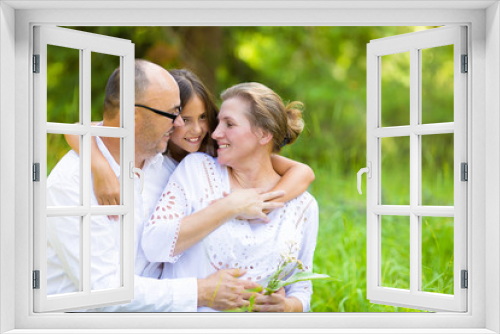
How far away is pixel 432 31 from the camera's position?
3008mm

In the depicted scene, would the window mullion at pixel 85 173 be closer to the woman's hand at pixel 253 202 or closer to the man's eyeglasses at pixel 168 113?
the man's eyeglasses at pixel 168 113

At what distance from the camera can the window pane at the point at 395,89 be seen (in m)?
7.91

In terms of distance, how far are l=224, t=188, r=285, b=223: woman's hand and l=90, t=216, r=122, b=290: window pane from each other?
2.67ft

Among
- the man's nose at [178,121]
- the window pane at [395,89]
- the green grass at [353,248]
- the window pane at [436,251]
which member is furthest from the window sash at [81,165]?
the window pane at [395,89]

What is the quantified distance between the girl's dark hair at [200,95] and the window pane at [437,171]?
2902 mm

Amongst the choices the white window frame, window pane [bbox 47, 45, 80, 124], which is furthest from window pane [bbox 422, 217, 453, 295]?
window pane [bbox 47, 45, 80, 124]

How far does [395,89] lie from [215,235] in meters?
5.05

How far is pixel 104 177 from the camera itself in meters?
3.08

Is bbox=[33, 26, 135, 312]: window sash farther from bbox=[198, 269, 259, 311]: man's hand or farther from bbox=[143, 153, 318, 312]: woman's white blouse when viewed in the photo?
bbox=[198, 269, 259, 311]: man's hand

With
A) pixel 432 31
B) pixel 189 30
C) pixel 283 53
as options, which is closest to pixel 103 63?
pixel 189 30

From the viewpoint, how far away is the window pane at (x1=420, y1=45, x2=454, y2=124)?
7863mm

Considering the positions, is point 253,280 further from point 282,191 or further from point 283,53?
point 283,53

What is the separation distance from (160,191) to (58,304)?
41.1 inches

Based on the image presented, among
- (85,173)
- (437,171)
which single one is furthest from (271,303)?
(437,171)
